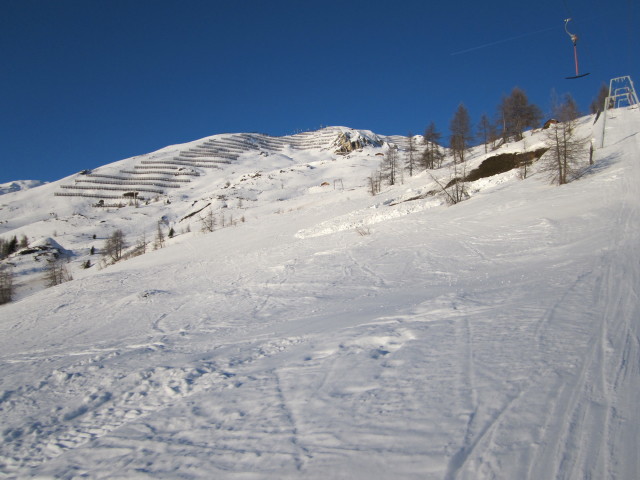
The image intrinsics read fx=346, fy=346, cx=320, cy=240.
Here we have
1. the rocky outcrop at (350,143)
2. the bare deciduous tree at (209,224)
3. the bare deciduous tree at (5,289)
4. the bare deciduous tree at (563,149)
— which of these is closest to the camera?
the bare deciduous tree at (563,149)

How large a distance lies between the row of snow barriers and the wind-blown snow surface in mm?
94765

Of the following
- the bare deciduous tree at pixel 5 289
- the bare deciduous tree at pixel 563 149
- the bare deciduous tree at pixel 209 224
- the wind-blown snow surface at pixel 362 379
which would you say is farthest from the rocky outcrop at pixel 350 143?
the wind-blown snow surface at pixel 362 379

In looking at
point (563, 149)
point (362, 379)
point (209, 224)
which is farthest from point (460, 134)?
point (362, 379)

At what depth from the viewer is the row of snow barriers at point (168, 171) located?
4099 inches

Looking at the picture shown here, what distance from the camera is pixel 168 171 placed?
4906 inches

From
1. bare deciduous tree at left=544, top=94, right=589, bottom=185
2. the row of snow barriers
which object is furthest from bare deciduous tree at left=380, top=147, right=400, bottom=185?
the row of snow barriers

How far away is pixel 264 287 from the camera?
10.7 m

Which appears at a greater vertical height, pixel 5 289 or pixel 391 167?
pixel 391 167

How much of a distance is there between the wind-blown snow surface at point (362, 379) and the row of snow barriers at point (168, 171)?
3731 inches

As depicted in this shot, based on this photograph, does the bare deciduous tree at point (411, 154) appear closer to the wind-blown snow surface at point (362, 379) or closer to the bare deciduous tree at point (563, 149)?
the bare deciduous tree at point (563, 149)

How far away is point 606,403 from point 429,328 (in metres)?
2.28

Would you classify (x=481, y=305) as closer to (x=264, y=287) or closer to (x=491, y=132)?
(x=264, y=287)

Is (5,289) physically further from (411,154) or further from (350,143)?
(350,143)

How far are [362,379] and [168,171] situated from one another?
135407 mm
